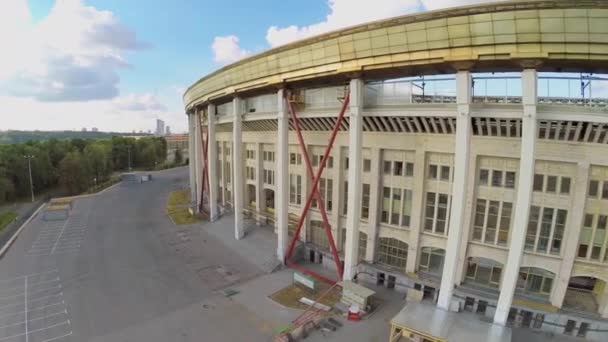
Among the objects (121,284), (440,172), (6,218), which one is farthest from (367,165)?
(6,218)

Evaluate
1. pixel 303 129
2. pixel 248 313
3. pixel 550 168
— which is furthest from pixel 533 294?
pixel 303 129

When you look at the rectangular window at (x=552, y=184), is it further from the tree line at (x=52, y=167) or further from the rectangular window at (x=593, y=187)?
the tree line at (x=52, y=167)

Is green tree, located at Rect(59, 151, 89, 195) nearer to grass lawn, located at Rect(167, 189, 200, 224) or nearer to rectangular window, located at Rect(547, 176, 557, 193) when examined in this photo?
grass lawn, located at Rect(167, 189, 200, 224)

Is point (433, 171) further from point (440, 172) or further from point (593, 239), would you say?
point (593, 239)

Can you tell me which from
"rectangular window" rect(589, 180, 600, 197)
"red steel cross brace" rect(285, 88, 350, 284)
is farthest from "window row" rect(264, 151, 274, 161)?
"rectangular window" rect(589, 180, 600, 197)

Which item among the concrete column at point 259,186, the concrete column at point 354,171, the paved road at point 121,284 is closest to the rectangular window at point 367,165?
the concrete column at point 354,171
